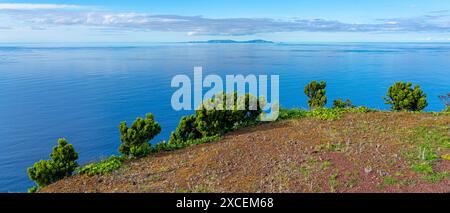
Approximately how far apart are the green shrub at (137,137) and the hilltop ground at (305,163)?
549 millimetres

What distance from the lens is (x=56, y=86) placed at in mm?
61312

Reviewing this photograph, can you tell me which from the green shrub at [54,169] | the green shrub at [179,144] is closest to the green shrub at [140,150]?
the green shrub at [179,144]

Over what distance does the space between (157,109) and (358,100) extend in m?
32.7

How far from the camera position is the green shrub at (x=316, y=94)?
21.5 m

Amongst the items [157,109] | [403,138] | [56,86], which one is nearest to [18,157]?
[157,109]

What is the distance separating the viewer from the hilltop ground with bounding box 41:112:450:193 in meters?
9.42

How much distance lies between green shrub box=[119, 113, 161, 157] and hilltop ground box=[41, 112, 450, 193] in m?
0.55

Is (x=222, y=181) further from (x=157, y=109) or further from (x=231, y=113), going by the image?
(x=157, y=109)

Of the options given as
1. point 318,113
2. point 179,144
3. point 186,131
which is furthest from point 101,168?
point 318,113

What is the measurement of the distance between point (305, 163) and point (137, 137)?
6767mm

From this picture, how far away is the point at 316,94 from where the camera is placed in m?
21.8

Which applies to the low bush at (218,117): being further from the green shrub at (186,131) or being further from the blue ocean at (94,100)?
the blue ocean at (94,100)

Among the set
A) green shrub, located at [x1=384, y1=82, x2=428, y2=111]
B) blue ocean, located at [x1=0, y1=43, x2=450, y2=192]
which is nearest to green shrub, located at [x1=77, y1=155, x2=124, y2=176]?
blue ocean, located at [x1=0, y1=43, x2=450, y2=192]

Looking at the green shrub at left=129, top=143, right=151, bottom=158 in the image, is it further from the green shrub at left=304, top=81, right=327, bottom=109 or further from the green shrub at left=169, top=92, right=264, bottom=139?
the green shrub at left=304, top=81, right=327, bottom=109
